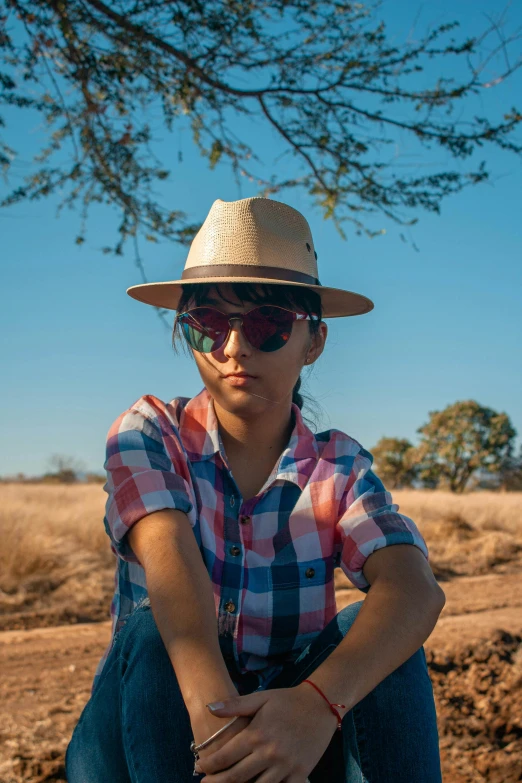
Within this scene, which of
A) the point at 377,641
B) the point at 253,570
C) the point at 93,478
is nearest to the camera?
the point at 377,641

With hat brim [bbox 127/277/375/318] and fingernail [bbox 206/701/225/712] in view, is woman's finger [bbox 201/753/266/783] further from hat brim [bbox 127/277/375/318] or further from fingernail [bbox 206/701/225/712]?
hat brim [bbox 127/277/375/318]

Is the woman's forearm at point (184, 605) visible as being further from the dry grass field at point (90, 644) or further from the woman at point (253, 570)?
the dry grass field at point (90, 644)

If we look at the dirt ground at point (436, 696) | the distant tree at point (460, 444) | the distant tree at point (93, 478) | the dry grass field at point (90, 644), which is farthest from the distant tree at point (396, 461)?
the dirt ground at point (436, 696)

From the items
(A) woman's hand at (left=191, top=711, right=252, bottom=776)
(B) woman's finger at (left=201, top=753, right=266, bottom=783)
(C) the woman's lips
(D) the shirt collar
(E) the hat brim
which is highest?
(E) the hat brim

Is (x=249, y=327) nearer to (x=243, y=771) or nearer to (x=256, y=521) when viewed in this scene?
(x=256, y=521)

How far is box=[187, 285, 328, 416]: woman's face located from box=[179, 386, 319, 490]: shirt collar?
0.07 meters

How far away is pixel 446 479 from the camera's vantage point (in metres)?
42.3

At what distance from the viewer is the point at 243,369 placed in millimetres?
2002

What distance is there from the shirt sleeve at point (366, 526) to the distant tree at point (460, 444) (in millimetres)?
40917

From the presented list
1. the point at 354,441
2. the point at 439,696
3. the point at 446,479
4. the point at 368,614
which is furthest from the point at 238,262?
the point at 446,479

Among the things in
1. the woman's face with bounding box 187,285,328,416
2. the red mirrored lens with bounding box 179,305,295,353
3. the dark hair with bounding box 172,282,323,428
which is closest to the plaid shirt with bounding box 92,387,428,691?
the woman's face with bounding box 187,285,328,416

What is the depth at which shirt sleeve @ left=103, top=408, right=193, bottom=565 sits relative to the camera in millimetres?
1735

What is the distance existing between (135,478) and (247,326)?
55 centimetres

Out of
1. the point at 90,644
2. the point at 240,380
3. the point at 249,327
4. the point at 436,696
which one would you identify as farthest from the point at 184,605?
the point at 90,644
